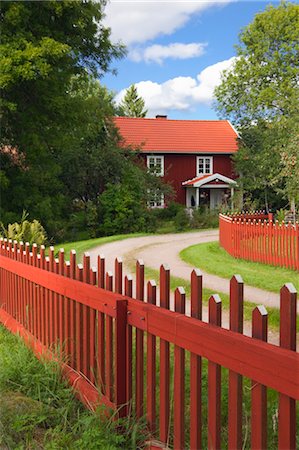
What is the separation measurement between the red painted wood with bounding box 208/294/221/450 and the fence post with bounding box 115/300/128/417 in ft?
2.60

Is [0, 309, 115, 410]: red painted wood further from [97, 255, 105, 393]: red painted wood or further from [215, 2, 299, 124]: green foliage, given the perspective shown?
[215, 2, 299, 124]: green foliage

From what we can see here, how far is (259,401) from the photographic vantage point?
209 cm

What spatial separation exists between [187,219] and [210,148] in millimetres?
10971

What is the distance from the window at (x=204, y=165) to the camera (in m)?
34.3

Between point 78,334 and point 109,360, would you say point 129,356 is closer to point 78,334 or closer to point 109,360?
point 109,360

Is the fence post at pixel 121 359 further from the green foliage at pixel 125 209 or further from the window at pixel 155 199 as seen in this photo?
the window at pixel 155 199

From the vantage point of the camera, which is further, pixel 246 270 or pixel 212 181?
pixel 212 181

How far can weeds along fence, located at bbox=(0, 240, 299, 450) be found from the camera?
2037 millimetres

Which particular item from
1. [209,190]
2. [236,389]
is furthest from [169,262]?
[209,190]

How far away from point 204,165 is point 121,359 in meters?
31.9

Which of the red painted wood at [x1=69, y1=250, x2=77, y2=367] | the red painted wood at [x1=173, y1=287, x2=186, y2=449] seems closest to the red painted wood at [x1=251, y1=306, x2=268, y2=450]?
the red painted wood at [x1=173, y1=287, x2=186, y2=449]

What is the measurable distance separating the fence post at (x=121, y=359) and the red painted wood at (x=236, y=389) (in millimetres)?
922

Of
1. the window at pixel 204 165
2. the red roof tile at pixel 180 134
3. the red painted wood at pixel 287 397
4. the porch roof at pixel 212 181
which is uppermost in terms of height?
the red roof tile at pixel 180 134

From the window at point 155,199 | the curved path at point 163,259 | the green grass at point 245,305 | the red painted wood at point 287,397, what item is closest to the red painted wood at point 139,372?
the red painted wood at point 287,397
